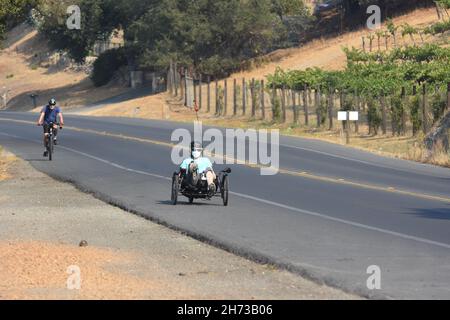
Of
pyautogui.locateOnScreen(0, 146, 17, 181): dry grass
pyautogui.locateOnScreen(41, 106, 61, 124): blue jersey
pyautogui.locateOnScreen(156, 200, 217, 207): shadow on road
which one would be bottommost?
pyautogui.locateOnScreen(0, 146, 17, 181): dry grass

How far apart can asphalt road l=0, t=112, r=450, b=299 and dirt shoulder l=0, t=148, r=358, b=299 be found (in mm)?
442

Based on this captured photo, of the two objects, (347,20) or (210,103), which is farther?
(347,20)

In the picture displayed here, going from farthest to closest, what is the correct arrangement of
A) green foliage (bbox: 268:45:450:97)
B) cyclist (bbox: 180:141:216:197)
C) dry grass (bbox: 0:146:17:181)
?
green foliage (bbox: 268:45:450:97) → dry grass (bbox: 0:146:17:181) → cyclist (bbox: 180:141:216:197)

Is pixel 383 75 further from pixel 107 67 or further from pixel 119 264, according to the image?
pixel 119 264

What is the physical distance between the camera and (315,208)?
69.6ft

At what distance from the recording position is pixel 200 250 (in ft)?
51.9

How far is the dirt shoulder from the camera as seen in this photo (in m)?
12.2

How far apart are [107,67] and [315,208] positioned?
240 ft

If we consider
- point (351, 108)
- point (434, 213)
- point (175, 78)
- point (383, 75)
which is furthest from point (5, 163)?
point (175, 78)

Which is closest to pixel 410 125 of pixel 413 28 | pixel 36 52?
pixel 413 28

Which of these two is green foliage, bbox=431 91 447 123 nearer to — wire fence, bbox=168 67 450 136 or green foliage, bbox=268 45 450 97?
wire fence, bbox=168 67 450 136

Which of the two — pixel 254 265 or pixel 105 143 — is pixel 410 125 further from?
pixel 254 265

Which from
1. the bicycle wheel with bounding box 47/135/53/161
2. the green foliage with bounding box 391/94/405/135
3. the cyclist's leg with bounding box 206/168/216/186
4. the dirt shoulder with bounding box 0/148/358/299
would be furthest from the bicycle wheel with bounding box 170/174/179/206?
the green foliage with bounding box 391/94/405/135

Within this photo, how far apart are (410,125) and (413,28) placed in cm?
2911
